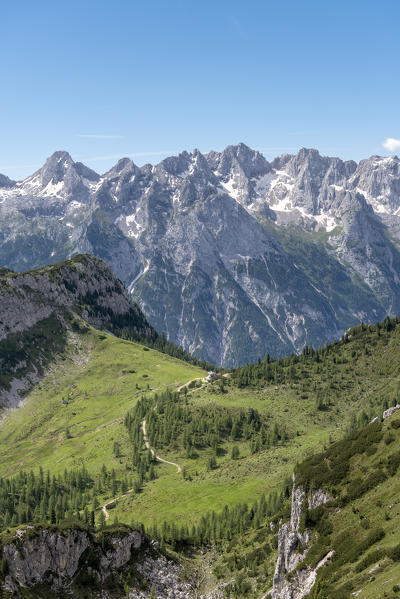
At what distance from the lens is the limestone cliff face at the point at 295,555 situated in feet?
271

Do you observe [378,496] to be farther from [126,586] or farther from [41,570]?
[41,570]

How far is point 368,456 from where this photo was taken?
98.3 m

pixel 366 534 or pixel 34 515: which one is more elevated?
pixel 366 534

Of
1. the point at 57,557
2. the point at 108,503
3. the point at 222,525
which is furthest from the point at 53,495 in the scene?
the point at 57,557

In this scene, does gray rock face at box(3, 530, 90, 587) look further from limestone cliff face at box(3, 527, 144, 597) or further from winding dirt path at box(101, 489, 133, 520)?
winding dirt path at box(101, 489, 133, 520)

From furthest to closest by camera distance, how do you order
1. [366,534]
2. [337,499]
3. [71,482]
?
1. [71,482]
2. [337,499]
3. [366,534]

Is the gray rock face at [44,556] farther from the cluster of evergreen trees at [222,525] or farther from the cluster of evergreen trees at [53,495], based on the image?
the cluster of evergreen trees at [53,495]

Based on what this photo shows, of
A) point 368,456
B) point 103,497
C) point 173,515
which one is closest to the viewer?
point 368,456

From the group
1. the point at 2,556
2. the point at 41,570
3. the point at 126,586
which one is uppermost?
the point at 2,556

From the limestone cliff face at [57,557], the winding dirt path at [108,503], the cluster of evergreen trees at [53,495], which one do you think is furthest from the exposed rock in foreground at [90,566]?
the cluster of evergreen trees at [53,495]

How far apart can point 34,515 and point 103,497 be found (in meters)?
25.4

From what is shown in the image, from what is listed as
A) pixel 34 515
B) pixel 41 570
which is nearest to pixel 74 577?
pixel 41 570

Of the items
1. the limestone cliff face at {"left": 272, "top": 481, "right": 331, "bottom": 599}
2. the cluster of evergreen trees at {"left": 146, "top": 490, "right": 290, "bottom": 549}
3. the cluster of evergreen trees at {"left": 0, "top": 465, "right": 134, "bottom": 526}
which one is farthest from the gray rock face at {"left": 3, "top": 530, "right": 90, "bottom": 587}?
the cluster of evergreen trees at {"left": 0, "top": 465, "right": 134, "bottom": 526}

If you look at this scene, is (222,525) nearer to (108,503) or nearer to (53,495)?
(108,503)
